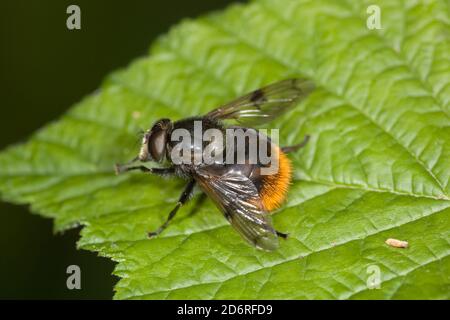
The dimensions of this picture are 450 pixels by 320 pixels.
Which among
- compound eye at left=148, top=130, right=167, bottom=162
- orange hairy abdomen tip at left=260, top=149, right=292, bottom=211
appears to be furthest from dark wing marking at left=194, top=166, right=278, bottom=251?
compound eye at left=148, top=130, right=167, bottom=162

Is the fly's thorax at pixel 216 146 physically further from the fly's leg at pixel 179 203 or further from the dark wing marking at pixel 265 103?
the dark wing marking at pixel 265 103

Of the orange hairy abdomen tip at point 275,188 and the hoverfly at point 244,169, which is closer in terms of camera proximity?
the hoverfly at point 244,169

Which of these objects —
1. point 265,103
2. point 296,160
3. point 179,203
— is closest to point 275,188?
point 296,160

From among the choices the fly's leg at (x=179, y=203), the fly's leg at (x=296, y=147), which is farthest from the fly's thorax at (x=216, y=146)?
the fly's leg at (x=296, y=147)

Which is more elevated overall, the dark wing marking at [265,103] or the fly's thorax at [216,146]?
the dark wing marking at [265,103]

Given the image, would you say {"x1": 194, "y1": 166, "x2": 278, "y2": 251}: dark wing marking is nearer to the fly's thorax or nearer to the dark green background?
the fly's thorax

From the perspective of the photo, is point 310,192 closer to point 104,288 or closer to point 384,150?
point 384,150
